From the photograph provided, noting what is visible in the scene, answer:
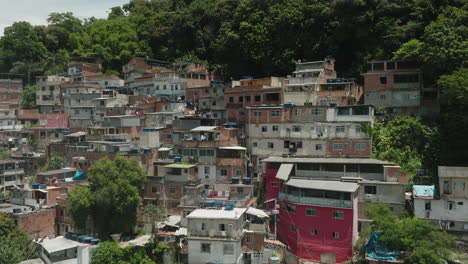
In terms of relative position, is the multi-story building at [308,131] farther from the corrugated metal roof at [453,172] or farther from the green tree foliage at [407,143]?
the corrugated metal roof at [453,172]

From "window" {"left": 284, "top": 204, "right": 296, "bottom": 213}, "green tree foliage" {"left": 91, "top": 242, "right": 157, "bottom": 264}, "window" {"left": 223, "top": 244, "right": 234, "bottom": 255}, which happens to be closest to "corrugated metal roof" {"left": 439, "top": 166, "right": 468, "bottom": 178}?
"window" {"left": 284, "top": 204, "right": 296, "bottom": 213}

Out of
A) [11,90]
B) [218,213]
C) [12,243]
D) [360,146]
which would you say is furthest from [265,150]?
[11,90]

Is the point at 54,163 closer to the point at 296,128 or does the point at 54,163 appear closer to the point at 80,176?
the point at 80,176

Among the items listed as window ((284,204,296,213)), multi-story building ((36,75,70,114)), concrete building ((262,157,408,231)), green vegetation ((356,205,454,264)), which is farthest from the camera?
multi-story building ((36,75,70,114))

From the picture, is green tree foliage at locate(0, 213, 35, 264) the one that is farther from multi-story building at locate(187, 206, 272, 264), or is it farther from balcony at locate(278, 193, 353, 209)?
balcony at locate(278, 193, 353, 209)

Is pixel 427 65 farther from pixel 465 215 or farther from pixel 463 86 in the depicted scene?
pixel 465 215
